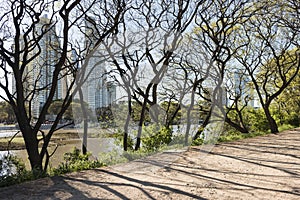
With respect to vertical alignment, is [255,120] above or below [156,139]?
above

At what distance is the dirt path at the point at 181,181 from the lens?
3061 millimetres

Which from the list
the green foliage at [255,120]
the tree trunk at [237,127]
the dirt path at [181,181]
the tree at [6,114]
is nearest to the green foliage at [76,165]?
the dirt path at [181,181]

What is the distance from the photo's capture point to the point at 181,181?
11.9 ft

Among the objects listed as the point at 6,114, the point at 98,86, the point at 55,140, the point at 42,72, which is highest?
the point at 42,72

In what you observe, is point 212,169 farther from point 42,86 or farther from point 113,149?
point 42,86

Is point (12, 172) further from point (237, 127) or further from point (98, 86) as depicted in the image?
point (237, 127)

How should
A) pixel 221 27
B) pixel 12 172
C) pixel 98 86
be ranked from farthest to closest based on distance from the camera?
pixel 221 27
pixel 12 172
pixel 98 86

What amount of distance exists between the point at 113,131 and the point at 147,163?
779mm

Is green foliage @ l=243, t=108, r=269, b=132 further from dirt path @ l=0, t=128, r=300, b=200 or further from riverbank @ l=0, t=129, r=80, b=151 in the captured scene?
riverbank @ l=0, t=129, r=80, b=151

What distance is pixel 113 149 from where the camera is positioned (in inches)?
220

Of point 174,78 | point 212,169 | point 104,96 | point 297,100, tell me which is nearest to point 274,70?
point 297,100

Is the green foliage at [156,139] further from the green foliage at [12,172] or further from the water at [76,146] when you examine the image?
the green foliage at [12,172]

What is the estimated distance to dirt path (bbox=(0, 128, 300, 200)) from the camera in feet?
10.0

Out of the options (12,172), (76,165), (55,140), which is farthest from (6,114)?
(76,165)
